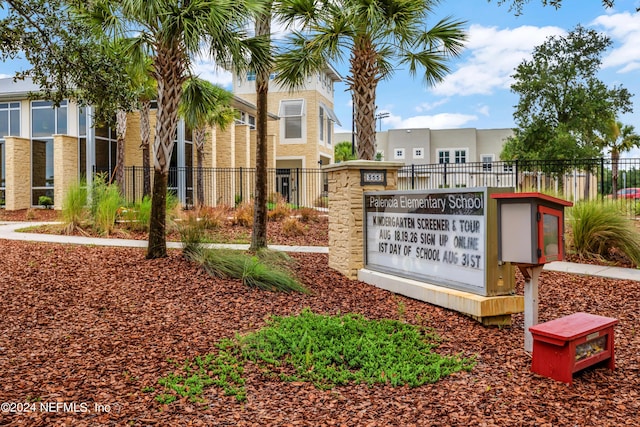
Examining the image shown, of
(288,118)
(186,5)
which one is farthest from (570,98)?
(186,5)

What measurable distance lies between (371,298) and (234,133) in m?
21.8

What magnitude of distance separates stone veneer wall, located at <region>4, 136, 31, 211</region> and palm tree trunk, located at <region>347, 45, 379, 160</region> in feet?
59.1

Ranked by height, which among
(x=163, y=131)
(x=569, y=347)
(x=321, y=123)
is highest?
(x=321, y=123)

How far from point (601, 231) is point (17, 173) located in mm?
23427

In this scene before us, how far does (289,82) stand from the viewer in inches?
505

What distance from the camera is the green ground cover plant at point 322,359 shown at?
420cm

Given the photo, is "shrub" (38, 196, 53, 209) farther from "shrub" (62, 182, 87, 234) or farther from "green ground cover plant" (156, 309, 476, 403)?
"green ground cover plant" (156, 309, 476, 403)

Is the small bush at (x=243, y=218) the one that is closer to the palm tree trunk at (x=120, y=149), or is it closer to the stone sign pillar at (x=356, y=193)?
the palm tree trunk at (x=120, y=149)

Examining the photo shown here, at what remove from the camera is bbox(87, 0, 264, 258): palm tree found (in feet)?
27.0

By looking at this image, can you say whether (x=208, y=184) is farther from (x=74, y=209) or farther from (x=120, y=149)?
(x=74, y=209)

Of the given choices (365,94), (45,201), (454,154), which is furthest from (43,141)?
(454,154)

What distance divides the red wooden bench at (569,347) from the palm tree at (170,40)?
634 cm

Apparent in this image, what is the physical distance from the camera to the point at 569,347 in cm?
431

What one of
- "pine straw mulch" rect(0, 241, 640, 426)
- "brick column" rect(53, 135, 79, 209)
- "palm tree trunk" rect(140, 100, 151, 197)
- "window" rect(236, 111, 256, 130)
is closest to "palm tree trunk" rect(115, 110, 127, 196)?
"palm tree trunk" rect(140, 100, 151, 197)
